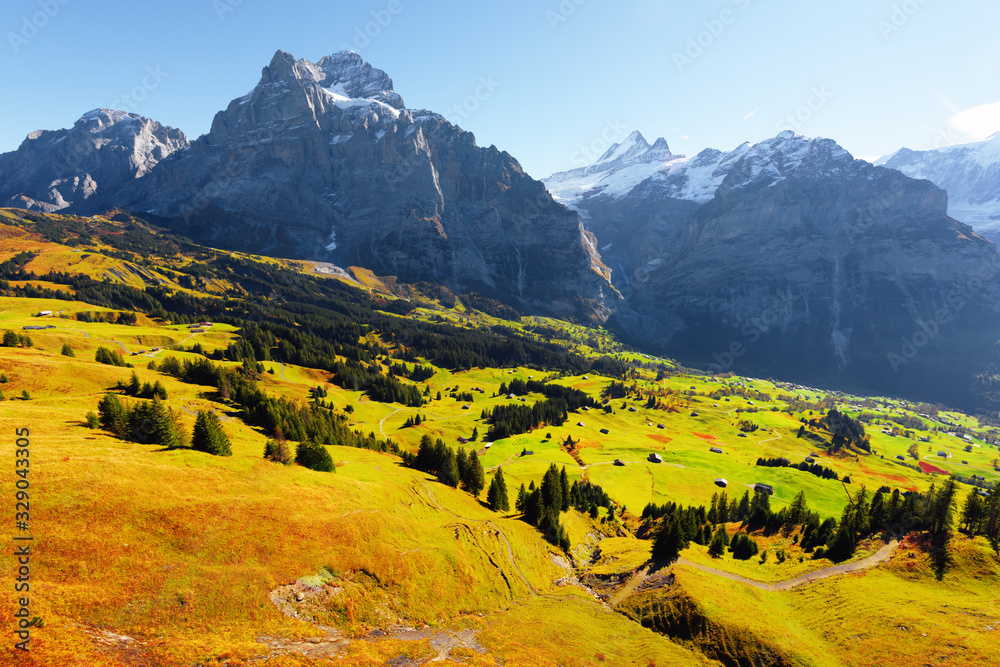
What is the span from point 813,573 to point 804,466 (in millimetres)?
122263

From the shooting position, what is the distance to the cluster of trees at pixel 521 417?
14675cm

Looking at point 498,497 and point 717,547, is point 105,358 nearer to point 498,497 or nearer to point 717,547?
point 498,497

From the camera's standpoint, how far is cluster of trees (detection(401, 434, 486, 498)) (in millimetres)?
81875

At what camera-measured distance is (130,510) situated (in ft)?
112

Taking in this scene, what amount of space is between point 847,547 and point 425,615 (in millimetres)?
66296

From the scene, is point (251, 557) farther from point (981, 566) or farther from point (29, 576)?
point (981, 566)

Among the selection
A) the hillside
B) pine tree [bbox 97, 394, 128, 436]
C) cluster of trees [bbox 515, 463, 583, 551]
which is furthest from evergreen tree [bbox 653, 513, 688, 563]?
pine tree [bbox 97, 394, 128, 436]

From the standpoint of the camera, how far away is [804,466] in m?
156

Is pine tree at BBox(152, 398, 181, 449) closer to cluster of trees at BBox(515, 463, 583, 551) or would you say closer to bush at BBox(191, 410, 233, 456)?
bush at BBox(191, 410, 233, 456)

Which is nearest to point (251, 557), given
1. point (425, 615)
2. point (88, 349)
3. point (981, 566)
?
point (425, 615)

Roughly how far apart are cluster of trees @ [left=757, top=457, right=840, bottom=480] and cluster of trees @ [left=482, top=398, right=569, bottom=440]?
77.8 metres

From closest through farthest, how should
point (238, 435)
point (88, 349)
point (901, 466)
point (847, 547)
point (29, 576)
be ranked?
point (29, 576)
point (847, 547)
point (238, 435)
point (88, 349)
point (901, 466)

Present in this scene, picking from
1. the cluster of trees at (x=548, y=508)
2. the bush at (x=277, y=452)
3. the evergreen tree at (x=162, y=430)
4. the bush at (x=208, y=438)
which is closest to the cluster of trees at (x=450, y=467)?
the cluster of trees at (x=548, y=508)

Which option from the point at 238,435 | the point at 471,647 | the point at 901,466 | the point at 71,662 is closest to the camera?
the point at 71,662
